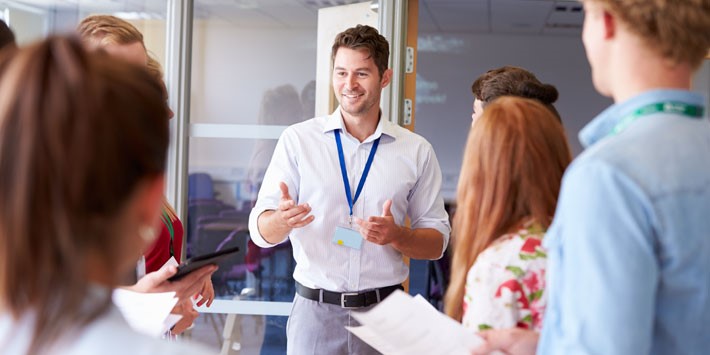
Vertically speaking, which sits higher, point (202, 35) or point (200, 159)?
point (202, 35)

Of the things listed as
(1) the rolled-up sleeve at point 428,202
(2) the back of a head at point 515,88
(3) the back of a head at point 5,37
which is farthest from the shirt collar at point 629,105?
(1) the rolled-up sleeve at point 428,202

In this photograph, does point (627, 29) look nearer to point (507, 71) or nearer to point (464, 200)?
point (464, 200)

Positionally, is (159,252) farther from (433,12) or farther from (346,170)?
(433,12)

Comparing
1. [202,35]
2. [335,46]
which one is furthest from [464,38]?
[335,46]

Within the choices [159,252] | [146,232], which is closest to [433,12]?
[159,252]

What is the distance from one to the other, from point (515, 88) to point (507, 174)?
114cm

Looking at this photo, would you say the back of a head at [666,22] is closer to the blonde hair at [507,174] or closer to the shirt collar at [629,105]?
the shirt collar at [629,105]

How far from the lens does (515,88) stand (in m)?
2.68

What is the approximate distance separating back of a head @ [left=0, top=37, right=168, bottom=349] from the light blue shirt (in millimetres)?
685

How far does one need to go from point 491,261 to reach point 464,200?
0.54 ft

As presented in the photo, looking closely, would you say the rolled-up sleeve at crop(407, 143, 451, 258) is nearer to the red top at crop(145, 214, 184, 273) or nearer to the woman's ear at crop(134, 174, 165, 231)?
the red top at crop(145, 214, 184, 273)

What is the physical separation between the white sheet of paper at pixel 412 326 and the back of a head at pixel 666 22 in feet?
2.16

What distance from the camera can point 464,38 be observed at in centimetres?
1234

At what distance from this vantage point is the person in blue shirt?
1.20 m
